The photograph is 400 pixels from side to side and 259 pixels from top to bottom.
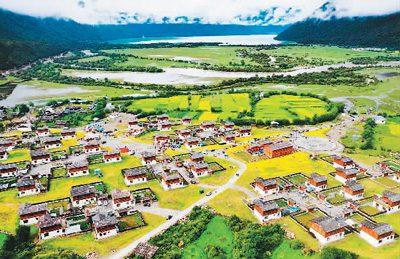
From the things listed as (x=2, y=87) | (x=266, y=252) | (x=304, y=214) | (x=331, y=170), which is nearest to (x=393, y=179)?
(x=331, y=170)

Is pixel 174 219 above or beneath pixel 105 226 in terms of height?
beneath

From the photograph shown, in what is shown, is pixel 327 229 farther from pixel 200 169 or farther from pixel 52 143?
pixel 52 143

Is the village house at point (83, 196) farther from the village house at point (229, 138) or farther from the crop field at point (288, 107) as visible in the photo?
the crop field at point (288, 107)

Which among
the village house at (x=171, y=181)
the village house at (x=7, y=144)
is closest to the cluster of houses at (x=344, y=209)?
the village house at (x=171, y=181)

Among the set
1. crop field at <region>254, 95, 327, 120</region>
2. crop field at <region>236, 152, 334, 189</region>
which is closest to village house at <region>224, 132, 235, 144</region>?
crop field at <region>236, 152, 334, 189</region>

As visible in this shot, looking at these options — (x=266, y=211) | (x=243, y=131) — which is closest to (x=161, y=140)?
(x=243, y=131)

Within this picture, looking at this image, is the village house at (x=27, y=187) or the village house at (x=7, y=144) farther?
the village house at (x=7, y=144)
